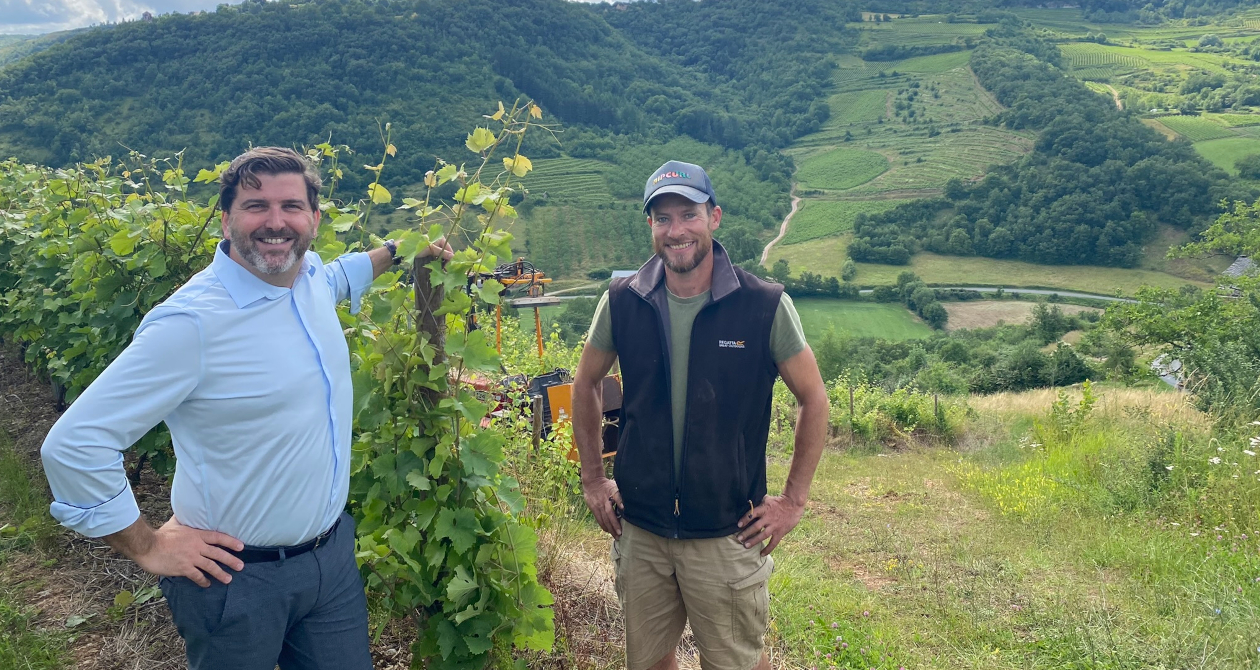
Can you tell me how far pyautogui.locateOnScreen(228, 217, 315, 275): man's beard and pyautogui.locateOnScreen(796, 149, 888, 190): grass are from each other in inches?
3258

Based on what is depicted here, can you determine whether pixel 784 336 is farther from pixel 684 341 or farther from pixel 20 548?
pixel 20 548

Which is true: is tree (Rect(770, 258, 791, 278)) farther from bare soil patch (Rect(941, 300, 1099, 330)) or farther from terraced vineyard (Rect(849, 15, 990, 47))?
terraced vineyard (Rect(849, 15, 990, 47))

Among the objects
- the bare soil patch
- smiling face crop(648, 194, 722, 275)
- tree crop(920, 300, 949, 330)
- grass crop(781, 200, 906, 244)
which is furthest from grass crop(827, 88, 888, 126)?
smiling face crop(648, 194, 722, 275)

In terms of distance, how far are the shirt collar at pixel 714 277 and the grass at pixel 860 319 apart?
146 feet

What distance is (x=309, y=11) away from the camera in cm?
6475

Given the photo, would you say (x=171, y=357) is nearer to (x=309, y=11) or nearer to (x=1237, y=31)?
(x=309, y=11)

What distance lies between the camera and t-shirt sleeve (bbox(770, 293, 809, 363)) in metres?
2.37

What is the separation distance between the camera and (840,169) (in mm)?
82750

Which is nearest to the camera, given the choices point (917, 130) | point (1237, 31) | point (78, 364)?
point (78, 364)

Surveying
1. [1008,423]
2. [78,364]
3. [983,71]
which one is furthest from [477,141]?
[983,71]

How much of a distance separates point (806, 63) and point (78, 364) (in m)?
115

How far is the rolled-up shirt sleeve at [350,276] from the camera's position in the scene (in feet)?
7.68

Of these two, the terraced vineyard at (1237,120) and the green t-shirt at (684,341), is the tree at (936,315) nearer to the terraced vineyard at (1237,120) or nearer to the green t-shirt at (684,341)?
the terraced vineyard at (1237,120)

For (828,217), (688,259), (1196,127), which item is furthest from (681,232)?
(1196,127)
